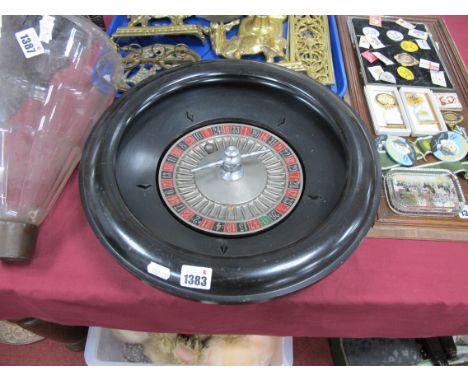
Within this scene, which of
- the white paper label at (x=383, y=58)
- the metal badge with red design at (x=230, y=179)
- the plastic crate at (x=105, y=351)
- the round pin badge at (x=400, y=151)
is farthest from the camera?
the white paper label at (x=383, y=58)

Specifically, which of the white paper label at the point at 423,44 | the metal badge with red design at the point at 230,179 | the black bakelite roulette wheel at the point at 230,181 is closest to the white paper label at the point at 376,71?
the white paper label at the point at 423,44

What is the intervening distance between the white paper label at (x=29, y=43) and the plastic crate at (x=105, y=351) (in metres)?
1.02

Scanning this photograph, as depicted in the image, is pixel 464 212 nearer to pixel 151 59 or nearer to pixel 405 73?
pixel 405 73

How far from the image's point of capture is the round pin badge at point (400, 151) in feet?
4.72

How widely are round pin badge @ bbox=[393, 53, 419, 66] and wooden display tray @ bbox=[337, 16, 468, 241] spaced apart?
145 millimetres

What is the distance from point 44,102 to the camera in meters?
1.34

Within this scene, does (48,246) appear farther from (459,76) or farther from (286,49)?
(459,76)

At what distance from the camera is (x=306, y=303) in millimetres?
1137

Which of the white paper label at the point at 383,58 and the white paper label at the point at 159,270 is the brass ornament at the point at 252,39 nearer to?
the white paper label at the point at 383,58

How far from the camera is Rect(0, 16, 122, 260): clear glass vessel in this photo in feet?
3.99

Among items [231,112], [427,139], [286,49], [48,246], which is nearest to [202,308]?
[48,246]

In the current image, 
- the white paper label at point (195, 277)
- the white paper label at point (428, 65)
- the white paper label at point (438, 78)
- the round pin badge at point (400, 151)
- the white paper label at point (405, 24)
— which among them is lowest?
the white paper label at point (195, 277)

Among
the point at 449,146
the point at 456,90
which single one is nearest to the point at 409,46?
the point at 456,90

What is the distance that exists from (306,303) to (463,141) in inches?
34.0
